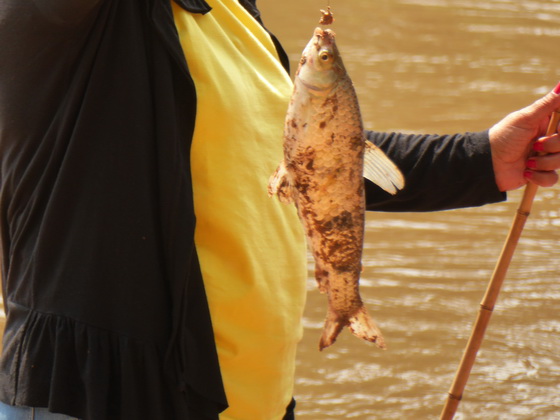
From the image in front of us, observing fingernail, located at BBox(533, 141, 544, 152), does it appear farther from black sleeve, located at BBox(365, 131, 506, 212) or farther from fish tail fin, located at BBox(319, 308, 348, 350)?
fish tail fin, located at BBox(319, 308, 348, 350)

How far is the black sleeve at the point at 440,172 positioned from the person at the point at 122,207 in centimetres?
37

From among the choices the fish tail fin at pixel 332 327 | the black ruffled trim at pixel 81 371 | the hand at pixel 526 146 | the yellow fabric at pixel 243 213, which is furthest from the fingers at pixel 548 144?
the black ruffled trim at pixel 81 371

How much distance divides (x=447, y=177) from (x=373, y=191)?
14 cm

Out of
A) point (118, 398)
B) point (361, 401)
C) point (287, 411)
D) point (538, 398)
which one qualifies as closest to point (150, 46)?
point (118, 398)

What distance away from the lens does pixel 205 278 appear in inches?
60.1

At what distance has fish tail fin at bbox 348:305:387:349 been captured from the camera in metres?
1.37

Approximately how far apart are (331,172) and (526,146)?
65 centimetres

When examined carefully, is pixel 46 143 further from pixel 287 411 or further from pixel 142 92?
pixel 287 411

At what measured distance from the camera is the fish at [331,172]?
1.20 meters

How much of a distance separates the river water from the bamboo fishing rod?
4.33 feet

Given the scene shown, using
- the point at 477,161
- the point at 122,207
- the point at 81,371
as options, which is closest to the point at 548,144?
the point at 477,161

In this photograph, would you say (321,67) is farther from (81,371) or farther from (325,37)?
(81,371)

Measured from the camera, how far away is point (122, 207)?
1439 mm

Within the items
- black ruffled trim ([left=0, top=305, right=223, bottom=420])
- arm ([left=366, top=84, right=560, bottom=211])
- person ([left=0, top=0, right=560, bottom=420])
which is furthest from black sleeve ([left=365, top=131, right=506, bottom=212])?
black ruffled trim ([left=0, top=305, right=223, bottom=420])
